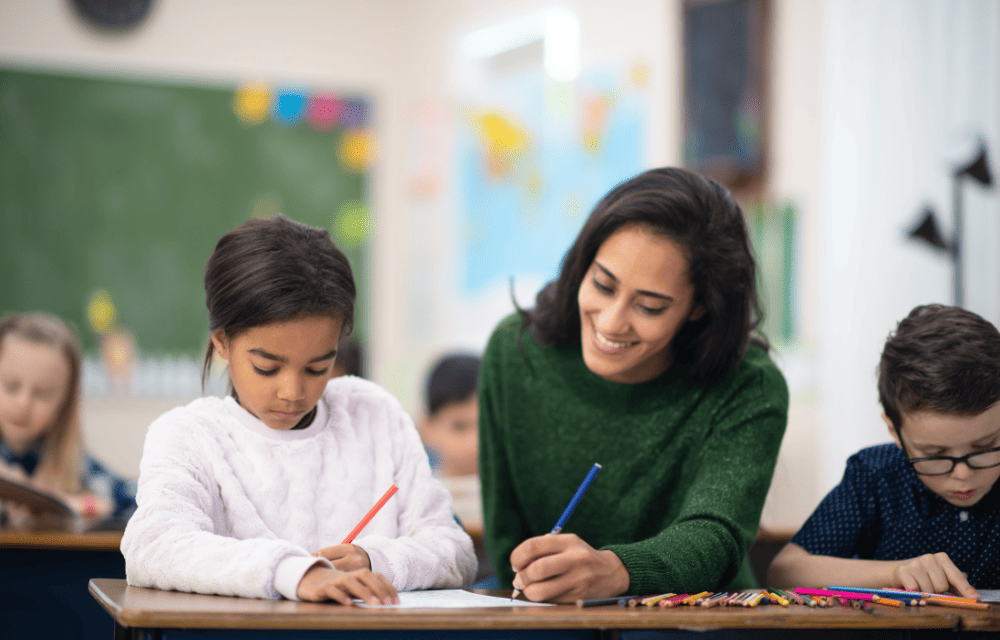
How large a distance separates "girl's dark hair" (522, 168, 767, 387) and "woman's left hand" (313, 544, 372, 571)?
1.98 ft

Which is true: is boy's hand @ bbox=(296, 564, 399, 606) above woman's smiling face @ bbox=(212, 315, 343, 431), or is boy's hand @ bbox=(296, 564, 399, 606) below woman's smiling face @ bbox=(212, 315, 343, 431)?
below

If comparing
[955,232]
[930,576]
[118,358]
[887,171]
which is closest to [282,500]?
[930,576]

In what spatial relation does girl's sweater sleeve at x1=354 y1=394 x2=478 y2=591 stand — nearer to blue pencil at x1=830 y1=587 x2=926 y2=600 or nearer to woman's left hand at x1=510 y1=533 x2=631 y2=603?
woman's left hand at x1=510 y1=533 x2=631 y2=603

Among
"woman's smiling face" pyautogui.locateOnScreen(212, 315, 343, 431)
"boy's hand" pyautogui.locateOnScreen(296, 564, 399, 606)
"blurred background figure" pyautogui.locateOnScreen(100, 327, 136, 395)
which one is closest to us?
"boy's hand" pyautogui.locateOnScreen(296, 564, 399, 606)

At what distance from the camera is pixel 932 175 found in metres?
2.87

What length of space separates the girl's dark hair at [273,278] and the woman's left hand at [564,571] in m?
0.38

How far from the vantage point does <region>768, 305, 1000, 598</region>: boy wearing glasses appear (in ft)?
4.20

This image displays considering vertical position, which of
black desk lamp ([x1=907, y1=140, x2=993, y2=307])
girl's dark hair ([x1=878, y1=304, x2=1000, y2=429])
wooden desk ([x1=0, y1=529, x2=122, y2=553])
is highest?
black desk lamp ([x1=907, y1=140, x2=993, y2=307])

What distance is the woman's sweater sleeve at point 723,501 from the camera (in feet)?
3.81

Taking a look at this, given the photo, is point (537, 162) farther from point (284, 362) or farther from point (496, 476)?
point (284, 362)

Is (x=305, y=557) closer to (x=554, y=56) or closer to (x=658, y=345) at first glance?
(x=658, y=345)

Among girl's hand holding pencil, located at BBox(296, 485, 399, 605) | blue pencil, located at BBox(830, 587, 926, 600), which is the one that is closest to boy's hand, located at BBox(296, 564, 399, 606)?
girl's hand holding pencil, located at BBox(296, 485, 399, 605)

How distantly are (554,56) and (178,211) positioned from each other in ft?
6.72

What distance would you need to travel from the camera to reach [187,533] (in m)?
1.05
